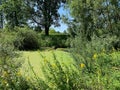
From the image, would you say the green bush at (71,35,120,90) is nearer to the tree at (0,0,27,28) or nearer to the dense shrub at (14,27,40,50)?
the dense shrub at (14,27,40,50)

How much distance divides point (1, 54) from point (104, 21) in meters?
21.3

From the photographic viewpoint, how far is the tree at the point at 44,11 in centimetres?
4559

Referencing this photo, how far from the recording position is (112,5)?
Answer: 2816 cm

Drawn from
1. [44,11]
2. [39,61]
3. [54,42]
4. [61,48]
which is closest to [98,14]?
[61,48]

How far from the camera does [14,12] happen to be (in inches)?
1847

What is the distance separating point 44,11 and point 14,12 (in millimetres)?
5115

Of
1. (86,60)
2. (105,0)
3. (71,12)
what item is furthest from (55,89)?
(71,12)

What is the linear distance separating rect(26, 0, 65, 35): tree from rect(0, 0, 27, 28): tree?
4.18 ft

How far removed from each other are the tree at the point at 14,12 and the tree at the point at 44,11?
4.18ft

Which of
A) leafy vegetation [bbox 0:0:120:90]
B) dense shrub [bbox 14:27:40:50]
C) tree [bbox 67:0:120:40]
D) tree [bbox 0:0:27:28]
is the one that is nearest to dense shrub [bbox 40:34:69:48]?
leafy vegetation [bbox 0:0:120:90]

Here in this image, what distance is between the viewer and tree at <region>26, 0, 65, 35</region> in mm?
45594

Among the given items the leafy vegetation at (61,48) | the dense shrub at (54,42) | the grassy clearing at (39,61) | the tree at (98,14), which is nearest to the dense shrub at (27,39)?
the leafy vegetation at (61,48)

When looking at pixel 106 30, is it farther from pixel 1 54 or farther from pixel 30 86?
pixel 30 86

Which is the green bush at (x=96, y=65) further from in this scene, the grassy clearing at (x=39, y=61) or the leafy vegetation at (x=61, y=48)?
the grassy clearing at (x=39, y=61)
